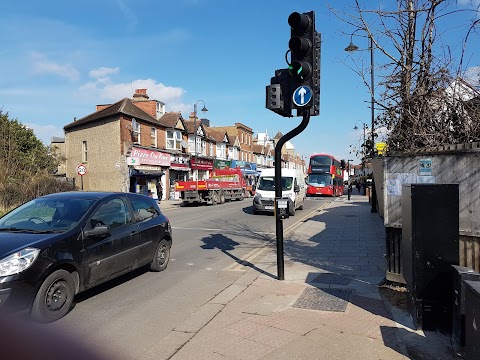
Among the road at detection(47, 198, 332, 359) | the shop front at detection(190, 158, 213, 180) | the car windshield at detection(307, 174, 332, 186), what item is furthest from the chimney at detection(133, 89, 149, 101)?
the road at detection(47, 198, 332, 359)

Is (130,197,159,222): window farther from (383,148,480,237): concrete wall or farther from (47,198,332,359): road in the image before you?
(383,148,480,237): concrete wall

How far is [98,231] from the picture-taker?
5.51 m

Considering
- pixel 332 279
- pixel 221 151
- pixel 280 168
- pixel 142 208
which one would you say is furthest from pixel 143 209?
pixel 221 151

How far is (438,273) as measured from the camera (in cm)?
425

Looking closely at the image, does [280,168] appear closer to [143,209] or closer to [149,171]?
[143,209]

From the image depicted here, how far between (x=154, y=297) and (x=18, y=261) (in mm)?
2095

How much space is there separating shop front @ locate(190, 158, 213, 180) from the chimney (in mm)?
8095

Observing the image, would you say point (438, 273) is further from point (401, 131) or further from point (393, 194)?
point (401, 131)

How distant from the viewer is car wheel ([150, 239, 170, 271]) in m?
7.40

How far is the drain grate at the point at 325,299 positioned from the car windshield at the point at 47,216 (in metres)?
3.41

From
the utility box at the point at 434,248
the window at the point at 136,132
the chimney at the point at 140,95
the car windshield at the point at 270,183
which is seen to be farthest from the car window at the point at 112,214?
the chimney at the point at 140,95

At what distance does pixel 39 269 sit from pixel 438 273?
4529 millimetres

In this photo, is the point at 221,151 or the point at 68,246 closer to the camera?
the point at 68,246

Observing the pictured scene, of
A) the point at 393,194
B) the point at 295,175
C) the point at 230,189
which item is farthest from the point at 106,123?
the point at 393,194
